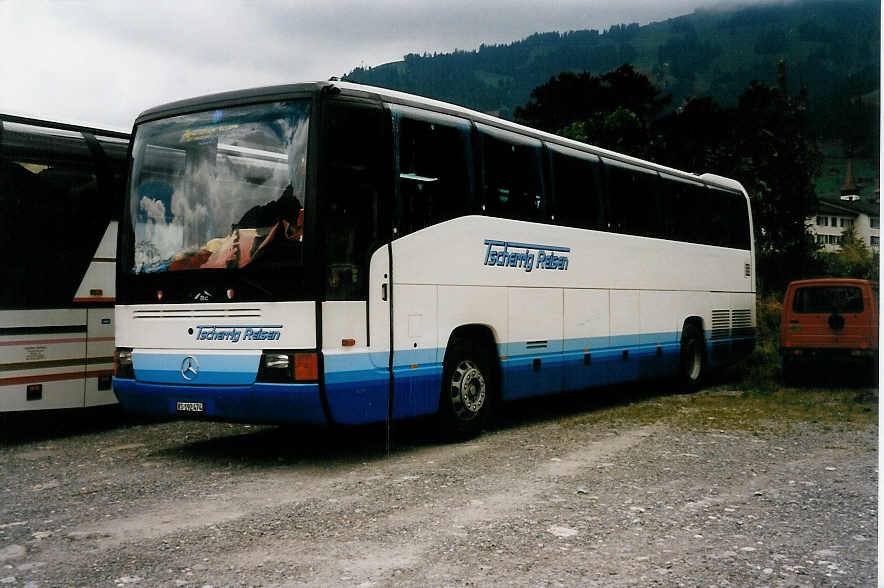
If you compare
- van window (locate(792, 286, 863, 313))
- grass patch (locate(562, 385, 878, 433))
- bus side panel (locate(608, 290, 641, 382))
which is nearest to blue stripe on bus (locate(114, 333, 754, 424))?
grass patch (locate(562, 385, 878, 433))

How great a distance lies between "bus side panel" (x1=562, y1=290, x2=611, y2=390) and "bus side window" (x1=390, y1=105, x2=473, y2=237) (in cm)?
259

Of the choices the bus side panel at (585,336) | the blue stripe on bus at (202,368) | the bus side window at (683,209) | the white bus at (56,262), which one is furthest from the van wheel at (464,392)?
the bus side window at (683,209)

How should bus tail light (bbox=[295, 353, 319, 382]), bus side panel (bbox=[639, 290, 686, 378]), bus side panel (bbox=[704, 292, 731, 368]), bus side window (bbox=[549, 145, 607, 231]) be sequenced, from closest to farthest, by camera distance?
1. bus tail light (bbox=[295, 353, 319, 382])
2. bus side window (bbox=[549, 145, 607, 231])
3. bus side panel (bbox=[639, 290, 686, 378])
4. bus side panel (bbox=[704, 292, 731, 368])

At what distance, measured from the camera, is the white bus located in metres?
9.55

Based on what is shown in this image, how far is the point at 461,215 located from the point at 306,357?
2547 millimetres

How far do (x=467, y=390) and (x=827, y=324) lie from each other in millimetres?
8387

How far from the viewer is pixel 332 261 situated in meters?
7.89

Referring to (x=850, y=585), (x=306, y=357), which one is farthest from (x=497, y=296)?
(x=850, y=585)

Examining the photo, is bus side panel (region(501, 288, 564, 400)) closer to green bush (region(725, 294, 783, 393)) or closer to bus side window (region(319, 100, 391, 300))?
bus side window (region(319, 100, 391, 300))

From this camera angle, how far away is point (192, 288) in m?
8.26

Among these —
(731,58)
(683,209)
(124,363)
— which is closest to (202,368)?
(124,363)

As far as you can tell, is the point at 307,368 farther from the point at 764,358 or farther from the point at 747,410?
the point at 764,358

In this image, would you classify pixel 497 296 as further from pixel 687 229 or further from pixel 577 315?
pixel 687 229

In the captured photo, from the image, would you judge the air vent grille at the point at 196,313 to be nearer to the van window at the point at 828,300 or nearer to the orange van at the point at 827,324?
the orange van at the point at 827,324
